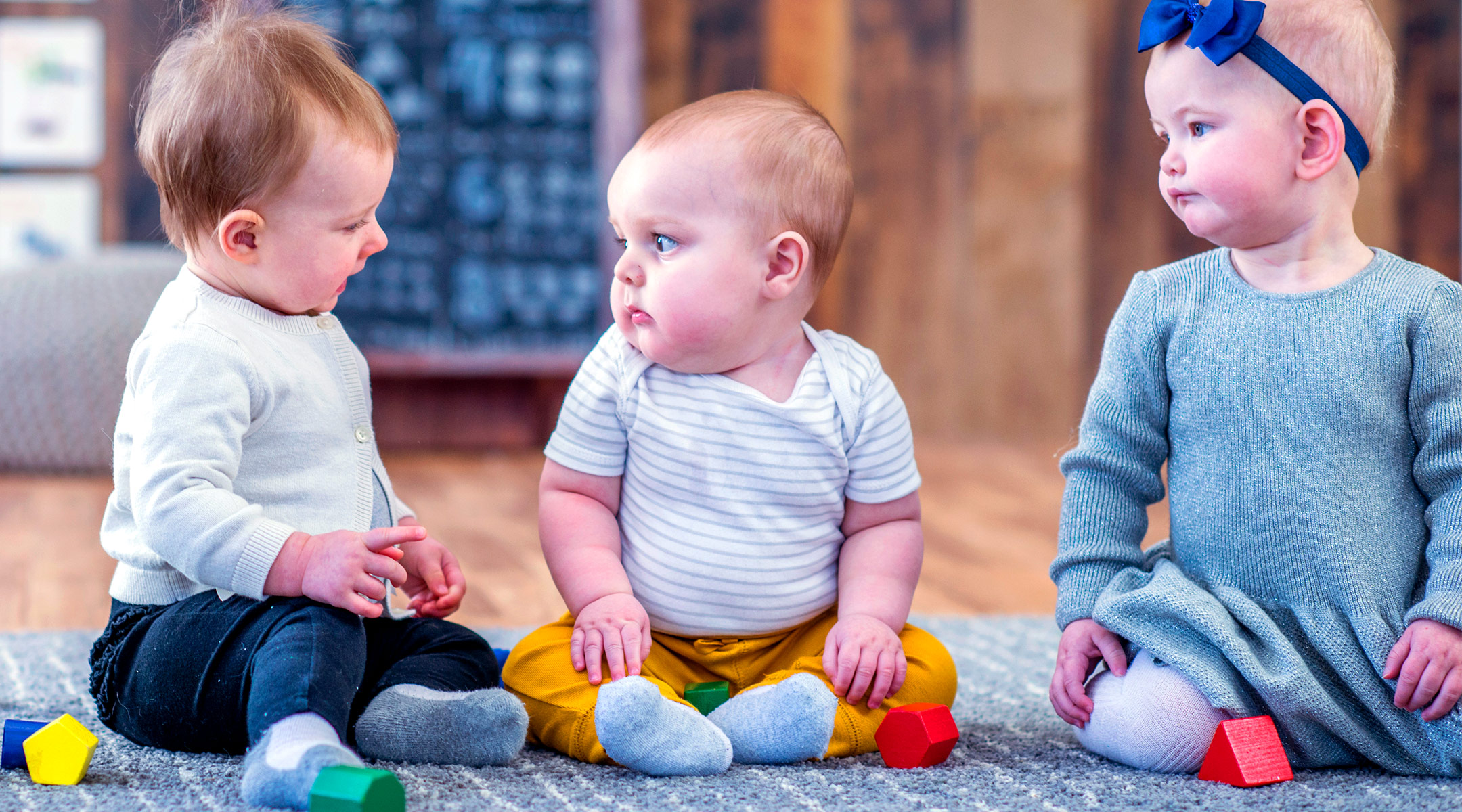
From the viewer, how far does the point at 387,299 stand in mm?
2750

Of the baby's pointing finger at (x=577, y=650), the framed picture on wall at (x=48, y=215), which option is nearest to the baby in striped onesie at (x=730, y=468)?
the baby's pointing finger at (x=577, y=650)

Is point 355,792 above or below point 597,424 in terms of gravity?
below

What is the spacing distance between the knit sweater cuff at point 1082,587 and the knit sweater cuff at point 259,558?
0.53 meters

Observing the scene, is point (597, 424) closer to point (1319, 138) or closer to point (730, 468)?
point (730, 468)

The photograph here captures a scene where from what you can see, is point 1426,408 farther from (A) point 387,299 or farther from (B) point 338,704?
(A) point 387,299

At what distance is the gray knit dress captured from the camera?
0.89m

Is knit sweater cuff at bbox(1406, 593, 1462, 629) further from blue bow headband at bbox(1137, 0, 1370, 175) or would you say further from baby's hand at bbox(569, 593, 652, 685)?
baby's hand at bbox(569, 593, 652, 685)

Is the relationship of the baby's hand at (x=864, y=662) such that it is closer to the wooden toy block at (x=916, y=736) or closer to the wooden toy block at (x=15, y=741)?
the wooden toy block at (x=916, y=736)

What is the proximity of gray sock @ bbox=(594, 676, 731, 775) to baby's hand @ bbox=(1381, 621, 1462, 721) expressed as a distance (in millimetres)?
425

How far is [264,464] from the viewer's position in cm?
93

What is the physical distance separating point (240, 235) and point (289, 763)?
0.36 m

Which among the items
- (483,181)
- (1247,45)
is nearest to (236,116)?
(1247,45)

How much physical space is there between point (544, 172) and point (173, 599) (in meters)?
1.93

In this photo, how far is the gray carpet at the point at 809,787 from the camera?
2.64 ft
